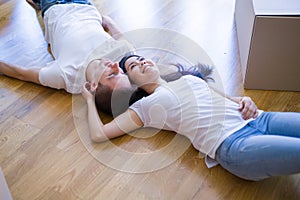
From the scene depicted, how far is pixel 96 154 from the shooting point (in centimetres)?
130

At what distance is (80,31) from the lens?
161cm

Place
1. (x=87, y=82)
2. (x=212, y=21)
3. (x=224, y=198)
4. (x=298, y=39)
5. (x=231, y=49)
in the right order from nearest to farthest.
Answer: (x=224, y=198) → (x=298, y=39) → (x=87, y=82) → (x=231, y=49) → (x=212, y=21)

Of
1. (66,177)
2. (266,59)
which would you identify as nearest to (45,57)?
(66,177)

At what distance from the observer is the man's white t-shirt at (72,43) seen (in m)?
1.50

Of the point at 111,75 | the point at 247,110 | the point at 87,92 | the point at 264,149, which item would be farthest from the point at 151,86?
the point at 264,149

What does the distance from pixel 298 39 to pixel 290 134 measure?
1.38ft

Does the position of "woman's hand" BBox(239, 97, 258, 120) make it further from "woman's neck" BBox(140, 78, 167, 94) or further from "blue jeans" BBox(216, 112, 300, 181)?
"woman's neck" BBox(140, 78, 167, 94)

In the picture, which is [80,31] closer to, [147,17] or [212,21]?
[147,17]

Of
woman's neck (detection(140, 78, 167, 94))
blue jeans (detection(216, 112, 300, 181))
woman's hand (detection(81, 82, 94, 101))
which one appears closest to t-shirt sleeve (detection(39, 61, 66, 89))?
woman's hand (detection(81, 82, 94, 101))

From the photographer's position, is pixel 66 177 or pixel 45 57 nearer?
pixel 66 177

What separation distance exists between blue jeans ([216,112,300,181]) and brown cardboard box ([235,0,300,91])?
1.00ft

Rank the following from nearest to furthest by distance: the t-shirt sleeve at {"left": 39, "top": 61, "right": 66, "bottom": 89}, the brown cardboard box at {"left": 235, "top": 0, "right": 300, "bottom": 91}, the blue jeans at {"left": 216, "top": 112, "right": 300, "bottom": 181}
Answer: the blue jeans at {"left": 216, "top": 112, "right": 300, "bottom": 181} → the brown cardboard box at {"left": 235, "top": 0, "right": 300, "bottom": 91} → the t-shirt sleeve at {"left": 39, "top": 61, "right": 66, "bottom": 89}

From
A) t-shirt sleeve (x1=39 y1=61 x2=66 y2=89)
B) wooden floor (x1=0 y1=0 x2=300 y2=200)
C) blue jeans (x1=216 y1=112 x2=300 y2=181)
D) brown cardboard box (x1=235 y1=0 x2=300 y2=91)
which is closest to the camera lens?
blue jeans (x1=216 y1=112 x2=300 y2=181)

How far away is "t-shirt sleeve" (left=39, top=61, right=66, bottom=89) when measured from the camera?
1495 mm
